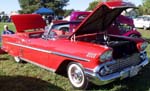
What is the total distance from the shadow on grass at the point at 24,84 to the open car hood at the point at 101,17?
1.26 m

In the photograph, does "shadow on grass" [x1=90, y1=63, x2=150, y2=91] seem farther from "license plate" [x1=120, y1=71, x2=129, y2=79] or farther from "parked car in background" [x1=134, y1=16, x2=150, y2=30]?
"parked car in background" [x1=134, y1=16, x2=150, y2=30]

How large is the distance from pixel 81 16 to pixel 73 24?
11.5 ft

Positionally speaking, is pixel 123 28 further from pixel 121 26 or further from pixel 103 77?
pixel 103 77

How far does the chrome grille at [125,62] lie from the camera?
5.03 metres

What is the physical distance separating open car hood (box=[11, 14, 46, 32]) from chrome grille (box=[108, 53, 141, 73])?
10.5 ft

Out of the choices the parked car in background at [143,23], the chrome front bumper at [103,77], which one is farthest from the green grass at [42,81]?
the parked car in background at [143,23]

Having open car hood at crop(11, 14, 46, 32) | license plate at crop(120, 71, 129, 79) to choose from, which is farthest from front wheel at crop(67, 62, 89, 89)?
open car hood at crop(11, 14, 46, 32)

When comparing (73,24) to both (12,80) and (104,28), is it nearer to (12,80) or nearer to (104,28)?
(104,28)

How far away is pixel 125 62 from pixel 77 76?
38.5 inches

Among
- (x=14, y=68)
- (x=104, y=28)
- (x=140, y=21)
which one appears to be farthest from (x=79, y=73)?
(x=140, y=21)

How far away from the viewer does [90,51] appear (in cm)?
491

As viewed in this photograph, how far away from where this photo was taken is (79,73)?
526 centimetres

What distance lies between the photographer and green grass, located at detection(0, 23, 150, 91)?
5.49 m

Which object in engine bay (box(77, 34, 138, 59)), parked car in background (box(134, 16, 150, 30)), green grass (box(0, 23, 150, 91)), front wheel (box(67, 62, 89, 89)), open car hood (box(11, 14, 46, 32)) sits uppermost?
open car hood (box(11, 14, 46, 32))
